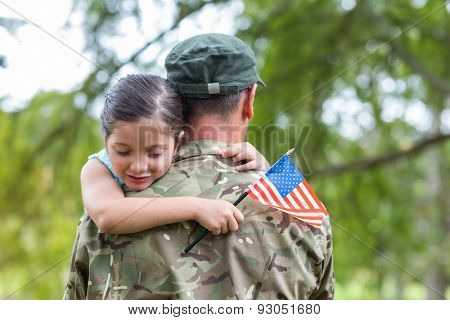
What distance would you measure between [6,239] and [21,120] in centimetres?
124

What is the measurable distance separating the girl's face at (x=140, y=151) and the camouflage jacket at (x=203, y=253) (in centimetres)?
4

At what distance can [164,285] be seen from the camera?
1917 millimetres

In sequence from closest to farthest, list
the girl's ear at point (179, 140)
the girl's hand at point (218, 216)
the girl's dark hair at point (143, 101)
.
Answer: the girl's hand at point (218, 216) → the girl's dark hair at point (143, 101) → the girl's ear at point (179, 140)

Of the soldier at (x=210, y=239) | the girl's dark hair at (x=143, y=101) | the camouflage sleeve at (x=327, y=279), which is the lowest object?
the camouflage sleeve at (x=327, y=279)

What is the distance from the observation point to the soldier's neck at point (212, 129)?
212cm

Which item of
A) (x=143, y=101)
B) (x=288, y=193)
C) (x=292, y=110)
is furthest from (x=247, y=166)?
(x=292, y=110)

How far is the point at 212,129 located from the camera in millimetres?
2131

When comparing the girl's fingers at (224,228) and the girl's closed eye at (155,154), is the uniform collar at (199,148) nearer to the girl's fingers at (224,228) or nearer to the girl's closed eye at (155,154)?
the girl's closed eye at (155,154)

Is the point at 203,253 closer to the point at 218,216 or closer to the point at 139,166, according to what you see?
the point at 218,216

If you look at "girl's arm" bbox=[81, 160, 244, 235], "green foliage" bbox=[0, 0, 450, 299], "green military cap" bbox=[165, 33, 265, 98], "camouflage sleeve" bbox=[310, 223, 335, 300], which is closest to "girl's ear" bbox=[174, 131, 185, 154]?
"green military cap" bbox=[165, 33, 265, 98]

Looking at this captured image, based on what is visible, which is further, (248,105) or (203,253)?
(248,105)

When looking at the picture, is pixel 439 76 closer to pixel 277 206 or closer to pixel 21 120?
pixel 21 120

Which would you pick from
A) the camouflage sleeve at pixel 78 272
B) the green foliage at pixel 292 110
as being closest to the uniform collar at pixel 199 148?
the camouflage sleeve at pixel 78 272

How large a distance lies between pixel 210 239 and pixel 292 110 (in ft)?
12.2
